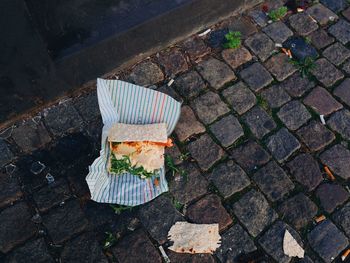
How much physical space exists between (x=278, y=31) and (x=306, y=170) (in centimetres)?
166

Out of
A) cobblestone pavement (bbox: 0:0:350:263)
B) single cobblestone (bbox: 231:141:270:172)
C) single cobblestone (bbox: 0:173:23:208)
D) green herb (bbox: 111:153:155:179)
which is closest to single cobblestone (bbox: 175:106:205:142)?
cobblestone pavement (bbox: 0:0:350:263)

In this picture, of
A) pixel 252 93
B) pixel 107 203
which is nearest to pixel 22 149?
pixel 107 203

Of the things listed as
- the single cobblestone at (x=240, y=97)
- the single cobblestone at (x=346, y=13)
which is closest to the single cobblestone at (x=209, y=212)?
the single cobblestone at (x=240, y=97)

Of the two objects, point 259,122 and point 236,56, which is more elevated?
point 236,56

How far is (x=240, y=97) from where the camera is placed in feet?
13.2

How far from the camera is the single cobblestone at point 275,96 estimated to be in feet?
13.2

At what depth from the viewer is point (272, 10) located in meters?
4.63

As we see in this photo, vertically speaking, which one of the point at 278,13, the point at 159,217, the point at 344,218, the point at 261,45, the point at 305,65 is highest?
the point at 278,13

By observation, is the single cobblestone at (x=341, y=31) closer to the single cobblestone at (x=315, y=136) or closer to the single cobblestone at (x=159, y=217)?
the single cobblestone at (x=315, y=136)

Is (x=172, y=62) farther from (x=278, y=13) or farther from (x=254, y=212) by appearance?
(x=254, y=212)

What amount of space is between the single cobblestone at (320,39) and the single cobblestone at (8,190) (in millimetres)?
3338

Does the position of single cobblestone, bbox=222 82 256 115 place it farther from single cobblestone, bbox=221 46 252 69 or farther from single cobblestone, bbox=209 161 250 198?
single cobblestone, bbox=209 161 250 198

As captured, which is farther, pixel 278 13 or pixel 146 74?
pixel 278 13

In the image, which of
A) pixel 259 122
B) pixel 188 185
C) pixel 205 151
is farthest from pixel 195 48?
pixel 188 185
